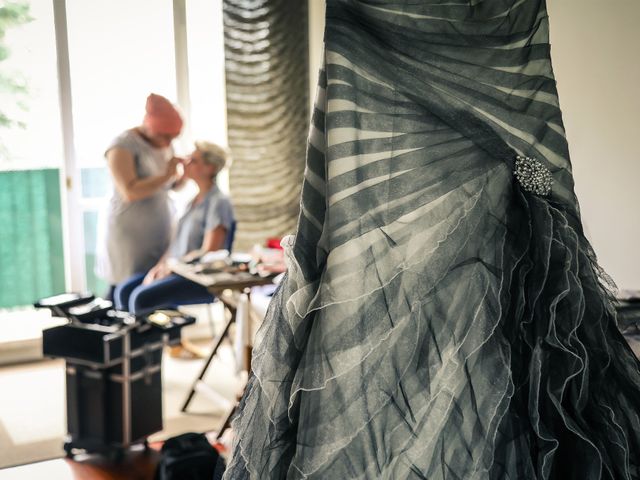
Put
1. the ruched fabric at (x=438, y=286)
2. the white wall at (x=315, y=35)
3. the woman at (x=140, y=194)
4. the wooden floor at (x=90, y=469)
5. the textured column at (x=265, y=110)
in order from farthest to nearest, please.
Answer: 1. the white wall at (x=315, y=35)
2. the textured column at (x=265, y=110)
3. the woman at (x=140, y=194)
4. the wooden floor at (x=90, y=469)
5. the ruched fabric at (x=438, y=286)

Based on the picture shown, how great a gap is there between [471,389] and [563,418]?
6.3 inches

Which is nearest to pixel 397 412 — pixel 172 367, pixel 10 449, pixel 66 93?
pixel 10 449

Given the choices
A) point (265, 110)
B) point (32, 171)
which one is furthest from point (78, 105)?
point (265, 110)

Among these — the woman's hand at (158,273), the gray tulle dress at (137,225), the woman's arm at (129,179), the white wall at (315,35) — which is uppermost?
the white wall at (315,35)

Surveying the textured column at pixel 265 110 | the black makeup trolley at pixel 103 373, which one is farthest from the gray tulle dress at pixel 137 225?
the textured column at pixel 265 110

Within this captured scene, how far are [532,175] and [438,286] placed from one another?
0.26 metres

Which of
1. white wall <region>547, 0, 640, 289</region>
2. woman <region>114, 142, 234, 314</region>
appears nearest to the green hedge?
woman <region>114, 142, 234, 314</region>

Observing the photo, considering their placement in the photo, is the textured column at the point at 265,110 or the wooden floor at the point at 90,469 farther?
the textured column at the point at 265,110

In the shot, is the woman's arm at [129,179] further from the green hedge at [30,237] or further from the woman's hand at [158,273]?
the green hedge at [30,237]

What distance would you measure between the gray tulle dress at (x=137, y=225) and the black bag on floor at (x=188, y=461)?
4.39 feet

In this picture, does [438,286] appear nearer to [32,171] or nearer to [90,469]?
[90,469]

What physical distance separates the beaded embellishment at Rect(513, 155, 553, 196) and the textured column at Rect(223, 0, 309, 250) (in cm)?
331

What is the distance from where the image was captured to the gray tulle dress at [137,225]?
11.7 ft

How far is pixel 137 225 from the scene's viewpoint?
3592 mm
